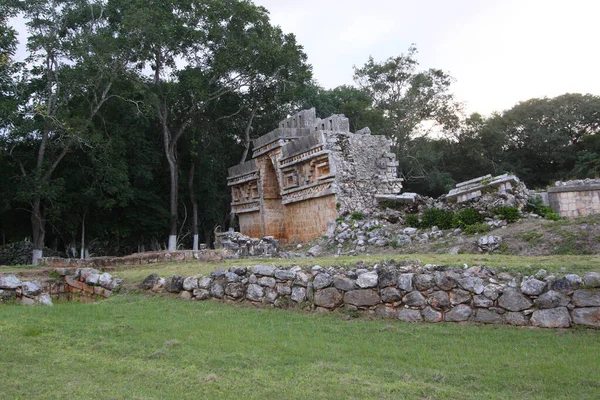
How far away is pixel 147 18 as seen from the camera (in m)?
22.4

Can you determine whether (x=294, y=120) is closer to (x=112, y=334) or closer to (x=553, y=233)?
(x=553, y=233)

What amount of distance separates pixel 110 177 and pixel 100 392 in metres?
19.1

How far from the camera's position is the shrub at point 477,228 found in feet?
44.0

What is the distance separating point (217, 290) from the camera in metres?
8.87

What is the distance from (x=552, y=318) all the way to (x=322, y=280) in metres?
3.04

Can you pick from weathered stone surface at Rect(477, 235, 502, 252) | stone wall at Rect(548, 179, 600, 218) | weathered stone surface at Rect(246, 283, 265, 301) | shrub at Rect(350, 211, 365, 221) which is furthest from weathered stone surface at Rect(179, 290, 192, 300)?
stone wall at Rect(548, 179, 600, 218)

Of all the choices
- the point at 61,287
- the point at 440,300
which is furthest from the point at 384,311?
the point at 61,287

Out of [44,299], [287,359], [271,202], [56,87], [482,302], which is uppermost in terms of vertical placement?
[56,87]

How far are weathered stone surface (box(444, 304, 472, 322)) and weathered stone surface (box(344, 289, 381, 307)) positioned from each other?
3.15 ft

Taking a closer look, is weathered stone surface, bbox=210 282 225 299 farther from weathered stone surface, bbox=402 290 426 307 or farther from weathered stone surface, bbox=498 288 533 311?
weathered stone surface, bbox=498 288 533 311

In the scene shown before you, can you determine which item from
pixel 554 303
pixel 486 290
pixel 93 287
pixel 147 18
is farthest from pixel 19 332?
pixel 147 18

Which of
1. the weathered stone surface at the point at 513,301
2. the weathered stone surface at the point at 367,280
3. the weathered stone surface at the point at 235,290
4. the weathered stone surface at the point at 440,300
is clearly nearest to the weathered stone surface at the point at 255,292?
the weathered stone surface at the point at 235,290

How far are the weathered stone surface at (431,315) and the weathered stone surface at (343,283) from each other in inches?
41.1

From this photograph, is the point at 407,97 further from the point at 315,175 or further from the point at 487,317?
the point at 487,317
